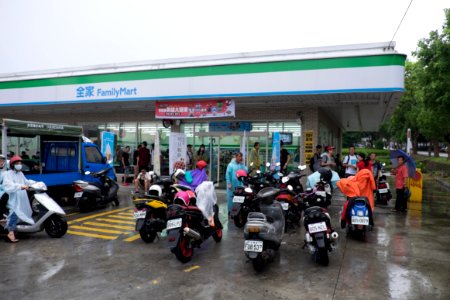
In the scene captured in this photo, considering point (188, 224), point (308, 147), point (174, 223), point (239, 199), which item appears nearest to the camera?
point (174, 223)

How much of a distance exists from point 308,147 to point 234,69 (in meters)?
3.62

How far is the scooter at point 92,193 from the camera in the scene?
9.33 metres

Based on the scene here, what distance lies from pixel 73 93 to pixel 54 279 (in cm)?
1017

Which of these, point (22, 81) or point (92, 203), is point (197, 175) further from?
point (22, 81)

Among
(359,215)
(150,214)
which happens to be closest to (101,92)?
(150,214)

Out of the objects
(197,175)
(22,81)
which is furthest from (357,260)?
(22,81)

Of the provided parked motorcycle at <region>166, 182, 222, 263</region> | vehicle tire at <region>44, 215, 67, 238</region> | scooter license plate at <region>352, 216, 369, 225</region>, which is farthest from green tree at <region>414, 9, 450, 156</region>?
vehicle tire at <region>44, 215, 67, 238</region>

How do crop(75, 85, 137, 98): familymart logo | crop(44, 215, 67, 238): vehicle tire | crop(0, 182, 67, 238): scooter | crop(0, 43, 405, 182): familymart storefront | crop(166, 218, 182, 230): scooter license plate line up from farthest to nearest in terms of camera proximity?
1. crop(75, 85, 137, 98): familymart logo
2. crop(0, 43, 405, 182): familymart storefront
3. crop(44, 215, 67, 238): vehicle tire
4. crop(0, 182, 67, 238): scooter
5. crop(166, 218, 182, 230): scooter license plate

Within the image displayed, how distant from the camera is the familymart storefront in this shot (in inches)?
402

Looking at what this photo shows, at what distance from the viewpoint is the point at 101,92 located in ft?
43.0

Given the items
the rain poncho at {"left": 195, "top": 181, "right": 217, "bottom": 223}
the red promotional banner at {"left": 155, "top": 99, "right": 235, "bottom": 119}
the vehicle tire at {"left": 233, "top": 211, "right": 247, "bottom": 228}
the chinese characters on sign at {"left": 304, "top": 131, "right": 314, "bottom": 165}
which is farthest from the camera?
the chinese characters on sign at {"left": 304, "top": 131, "right": 314, "bottom": 165}

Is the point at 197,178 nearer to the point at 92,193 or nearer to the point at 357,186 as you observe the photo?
the point at 357,186

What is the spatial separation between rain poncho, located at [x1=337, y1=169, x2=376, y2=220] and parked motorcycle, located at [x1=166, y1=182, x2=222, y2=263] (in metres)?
2.42

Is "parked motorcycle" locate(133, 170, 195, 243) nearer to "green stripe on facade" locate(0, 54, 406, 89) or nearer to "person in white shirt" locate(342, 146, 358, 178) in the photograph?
"green stripe on facade" locate(0, 54, 406, 89)
